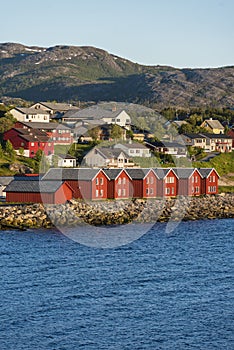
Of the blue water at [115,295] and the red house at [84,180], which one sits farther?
the red house at [84,180]

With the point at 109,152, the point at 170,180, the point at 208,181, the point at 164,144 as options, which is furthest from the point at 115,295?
the point at 164,144

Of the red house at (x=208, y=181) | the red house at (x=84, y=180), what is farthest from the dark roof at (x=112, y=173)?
the red house at (x=208, y=181)

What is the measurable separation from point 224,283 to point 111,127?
56.1 meters

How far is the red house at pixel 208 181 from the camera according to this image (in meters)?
63.2

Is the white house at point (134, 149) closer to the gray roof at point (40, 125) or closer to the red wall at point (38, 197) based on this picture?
the gray roof at point (40, 125)

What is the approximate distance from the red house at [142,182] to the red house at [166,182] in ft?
1.96

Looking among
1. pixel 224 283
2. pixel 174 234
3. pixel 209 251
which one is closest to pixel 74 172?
pixel 174 234

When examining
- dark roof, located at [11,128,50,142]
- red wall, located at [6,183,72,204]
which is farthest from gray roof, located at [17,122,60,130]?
red wall, located at [6,183,72,204]

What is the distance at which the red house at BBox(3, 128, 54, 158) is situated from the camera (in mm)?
72762

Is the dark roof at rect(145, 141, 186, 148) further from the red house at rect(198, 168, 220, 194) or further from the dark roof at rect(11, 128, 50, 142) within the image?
the red house at rect(198, 168, 220, 194)

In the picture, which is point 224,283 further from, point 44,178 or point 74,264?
point 44,178

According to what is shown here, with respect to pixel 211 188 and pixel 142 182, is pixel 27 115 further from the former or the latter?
pixel 142 182

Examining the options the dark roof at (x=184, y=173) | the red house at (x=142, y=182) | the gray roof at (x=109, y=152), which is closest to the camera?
the red house at (x=142, y=182)

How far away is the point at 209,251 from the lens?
38.1 meters
